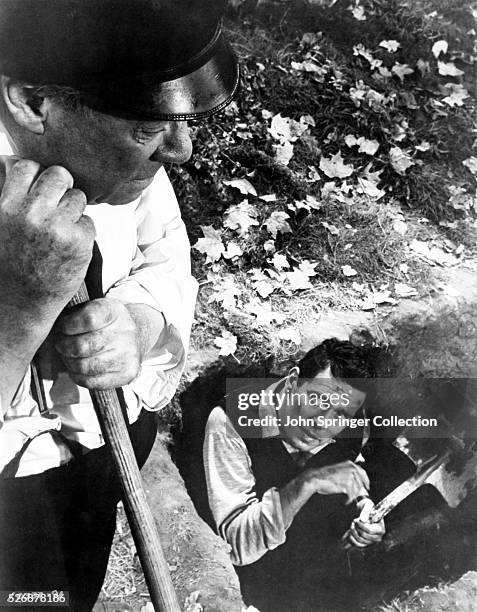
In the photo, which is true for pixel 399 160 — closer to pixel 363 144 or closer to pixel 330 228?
pixel 363 144

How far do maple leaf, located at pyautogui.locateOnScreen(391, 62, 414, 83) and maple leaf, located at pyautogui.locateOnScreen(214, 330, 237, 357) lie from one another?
2.52 feet

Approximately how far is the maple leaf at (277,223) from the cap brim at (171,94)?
22.5 inches

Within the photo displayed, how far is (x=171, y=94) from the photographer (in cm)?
100

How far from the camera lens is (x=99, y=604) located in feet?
5.17

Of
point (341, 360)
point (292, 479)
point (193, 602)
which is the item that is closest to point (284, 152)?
point (341, 360)

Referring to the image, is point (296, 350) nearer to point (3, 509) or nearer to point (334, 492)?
point (334, 492)

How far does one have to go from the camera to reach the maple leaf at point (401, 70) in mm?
1615

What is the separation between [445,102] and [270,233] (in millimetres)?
560

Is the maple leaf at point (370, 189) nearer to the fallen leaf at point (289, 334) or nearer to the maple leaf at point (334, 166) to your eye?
the maple leaf at point (334, 166)

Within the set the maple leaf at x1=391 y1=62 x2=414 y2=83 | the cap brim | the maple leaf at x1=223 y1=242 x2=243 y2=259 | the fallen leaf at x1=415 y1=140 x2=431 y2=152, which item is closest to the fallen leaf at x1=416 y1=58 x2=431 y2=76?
the maple leaf at x1=391 y1=62 x2=414 y2=83

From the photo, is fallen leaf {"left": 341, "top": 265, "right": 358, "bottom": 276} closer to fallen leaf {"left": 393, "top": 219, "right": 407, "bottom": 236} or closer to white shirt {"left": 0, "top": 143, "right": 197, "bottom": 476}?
fallen leaf {"left": 393, "top": 219, "right": 407, "bottom": 236}

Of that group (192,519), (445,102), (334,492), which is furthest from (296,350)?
(445,102)

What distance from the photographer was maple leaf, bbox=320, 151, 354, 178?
1610mm

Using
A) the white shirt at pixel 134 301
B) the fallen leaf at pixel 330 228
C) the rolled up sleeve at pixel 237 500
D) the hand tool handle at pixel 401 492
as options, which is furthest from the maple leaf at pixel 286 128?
the hand tool handle at pixel 401 492
